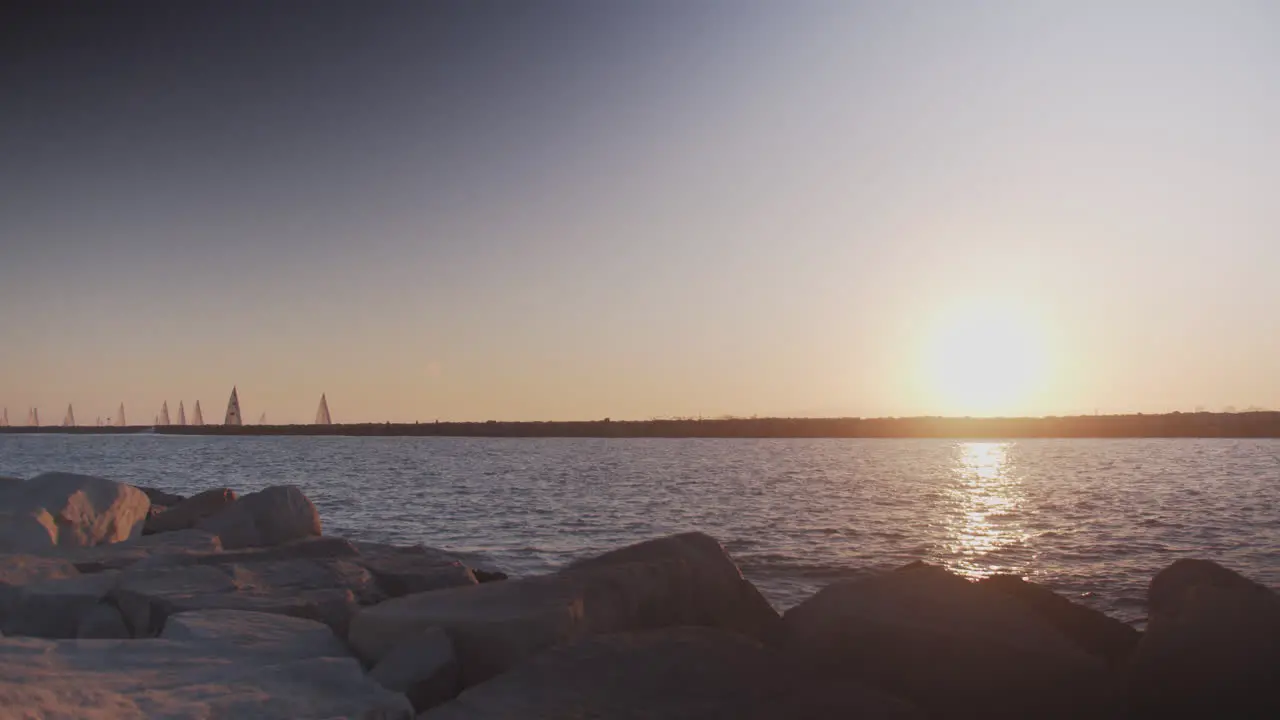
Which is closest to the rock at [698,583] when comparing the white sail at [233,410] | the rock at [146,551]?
the rock at [146,551]

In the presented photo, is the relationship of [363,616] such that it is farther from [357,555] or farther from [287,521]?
[287,521]

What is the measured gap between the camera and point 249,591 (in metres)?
7.31

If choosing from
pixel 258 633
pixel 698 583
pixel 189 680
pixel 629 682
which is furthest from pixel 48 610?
pixel 698 583

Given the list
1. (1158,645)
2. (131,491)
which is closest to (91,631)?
(131,491)

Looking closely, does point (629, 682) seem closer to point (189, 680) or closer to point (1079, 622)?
point (189, 680)

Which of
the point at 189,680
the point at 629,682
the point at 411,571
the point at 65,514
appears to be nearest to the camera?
the point at 189,680

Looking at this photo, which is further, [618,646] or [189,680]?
[618,646]

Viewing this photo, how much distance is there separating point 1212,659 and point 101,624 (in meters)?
8.33

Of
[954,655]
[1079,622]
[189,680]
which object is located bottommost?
[1079,622]

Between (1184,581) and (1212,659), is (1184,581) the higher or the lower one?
the higher one

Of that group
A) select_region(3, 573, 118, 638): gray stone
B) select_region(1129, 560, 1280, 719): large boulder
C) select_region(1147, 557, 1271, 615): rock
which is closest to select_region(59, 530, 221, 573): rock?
select_region(3, 573, 118, 638): gray stone

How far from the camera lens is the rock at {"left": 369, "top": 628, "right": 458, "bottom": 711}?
511 centimetres

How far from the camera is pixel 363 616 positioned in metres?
6.12

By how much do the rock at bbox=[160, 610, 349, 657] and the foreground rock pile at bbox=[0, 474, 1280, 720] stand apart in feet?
0.08
